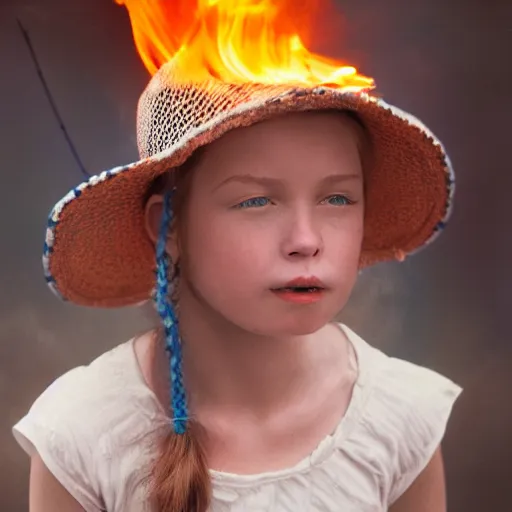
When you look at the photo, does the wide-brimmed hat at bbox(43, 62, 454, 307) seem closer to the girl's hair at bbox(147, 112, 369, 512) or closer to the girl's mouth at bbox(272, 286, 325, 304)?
the girl's hair at bbox(147, 112, 369, 512)

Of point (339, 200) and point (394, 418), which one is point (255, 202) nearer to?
point (339, 200)

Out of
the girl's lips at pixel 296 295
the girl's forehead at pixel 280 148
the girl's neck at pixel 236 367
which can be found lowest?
the girl's neck at pixel 236 367

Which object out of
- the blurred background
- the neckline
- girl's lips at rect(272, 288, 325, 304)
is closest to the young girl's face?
girl's lips at rect(272, 288, 325, 304)

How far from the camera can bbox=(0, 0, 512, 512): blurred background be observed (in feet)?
3.62

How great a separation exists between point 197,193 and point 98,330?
449 millimetres

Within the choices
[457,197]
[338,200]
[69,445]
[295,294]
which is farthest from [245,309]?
[457,197]

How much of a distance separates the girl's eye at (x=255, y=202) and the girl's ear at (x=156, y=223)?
4.8 inches

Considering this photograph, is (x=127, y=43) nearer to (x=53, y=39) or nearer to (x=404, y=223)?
(x=53, y=39)

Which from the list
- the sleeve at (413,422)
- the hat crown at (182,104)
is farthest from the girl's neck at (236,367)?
the hat crown at (182,104)

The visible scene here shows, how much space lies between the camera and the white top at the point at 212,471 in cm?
87

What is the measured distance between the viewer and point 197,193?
82 centimetres

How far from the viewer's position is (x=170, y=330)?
0.85m

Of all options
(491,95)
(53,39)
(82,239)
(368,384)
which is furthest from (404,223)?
(53,39)

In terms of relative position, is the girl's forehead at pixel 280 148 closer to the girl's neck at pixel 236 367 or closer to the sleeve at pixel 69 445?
the girl's neck at pixel 236 367
